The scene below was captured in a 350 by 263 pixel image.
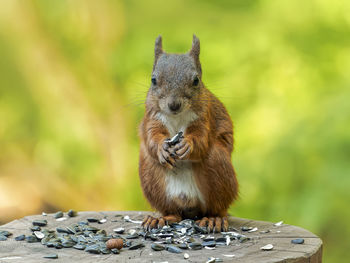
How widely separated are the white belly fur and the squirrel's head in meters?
0.07

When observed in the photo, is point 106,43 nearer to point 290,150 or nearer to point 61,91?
point 61,91

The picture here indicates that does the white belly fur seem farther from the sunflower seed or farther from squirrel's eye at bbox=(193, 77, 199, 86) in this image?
the sunflower seed

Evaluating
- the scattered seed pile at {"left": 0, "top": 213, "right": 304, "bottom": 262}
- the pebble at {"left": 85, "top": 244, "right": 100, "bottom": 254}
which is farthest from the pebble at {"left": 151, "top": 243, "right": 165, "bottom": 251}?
the pebble at {"left": 85, "top": 244, "right": 100, "bottom": 254}

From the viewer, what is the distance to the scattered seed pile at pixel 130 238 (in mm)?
2236

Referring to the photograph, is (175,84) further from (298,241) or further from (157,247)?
(298,241)

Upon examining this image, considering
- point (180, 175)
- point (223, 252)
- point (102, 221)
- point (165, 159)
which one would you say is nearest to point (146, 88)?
point (102, 221)

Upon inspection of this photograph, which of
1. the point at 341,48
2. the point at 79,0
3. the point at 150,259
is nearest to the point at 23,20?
the point at 79,0

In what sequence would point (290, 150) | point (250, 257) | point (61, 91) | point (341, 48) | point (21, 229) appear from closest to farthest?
point (250, 257) → point (21, 229) → point (290, 150) → point (341, 48) → point (61, 91)

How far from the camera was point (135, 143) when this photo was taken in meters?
4.61

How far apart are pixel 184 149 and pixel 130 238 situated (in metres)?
0.47

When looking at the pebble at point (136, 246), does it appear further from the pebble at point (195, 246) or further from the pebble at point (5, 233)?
the pebble at point (5, 233)

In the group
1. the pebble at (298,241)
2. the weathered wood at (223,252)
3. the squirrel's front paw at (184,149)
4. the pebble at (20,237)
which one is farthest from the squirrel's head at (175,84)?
the pebble at (20,237)

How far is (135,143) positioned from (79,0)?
1386 millimetres

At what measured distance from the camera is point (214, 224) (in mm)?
2557
